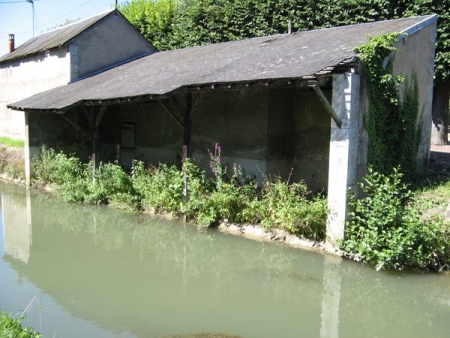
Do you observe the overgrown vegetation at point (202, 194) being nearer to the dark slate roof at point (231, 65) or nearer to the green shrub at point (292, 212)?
the green shrub at point (292, 212)

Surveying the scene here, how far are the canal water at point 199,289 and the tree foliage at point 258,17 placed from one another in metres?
9.33

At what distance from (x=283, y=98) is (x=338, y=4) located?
6628mm

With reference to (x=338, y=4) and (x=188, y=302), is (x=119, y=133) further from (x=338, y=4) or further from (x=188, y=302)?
(x=188, y=302)

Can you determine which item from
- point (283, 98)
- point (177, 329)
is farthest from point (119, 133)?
point (177, 329)

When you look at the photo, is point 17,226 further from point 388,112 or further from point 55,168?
point 388,112

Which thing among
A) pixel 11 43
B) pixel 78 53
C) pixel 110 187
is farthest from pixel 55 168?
pixel 11 43

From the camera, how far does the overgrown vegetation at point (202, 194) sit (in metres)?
7.66

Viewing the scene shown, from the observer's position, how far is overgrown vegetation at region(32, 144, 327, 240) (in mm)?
7664

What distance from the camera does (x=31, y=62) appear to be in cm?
1792

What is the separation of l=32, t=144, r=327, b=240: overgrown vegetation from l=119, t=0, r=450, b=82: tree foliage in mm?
7471

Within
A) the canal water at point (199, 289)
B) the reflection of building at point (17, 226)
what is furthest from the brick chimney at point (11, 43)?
the canal water at point (199, 289)

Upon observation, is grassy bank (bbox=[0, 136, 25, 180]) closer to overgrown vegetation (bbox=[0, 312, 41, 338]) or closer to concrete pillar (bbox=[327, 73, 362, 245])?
concrete pillar (bbox=[327, 73, 362, 245])

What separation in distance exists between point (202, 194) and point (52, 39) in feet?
39.5

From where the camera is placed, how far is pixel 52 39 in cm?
1756
